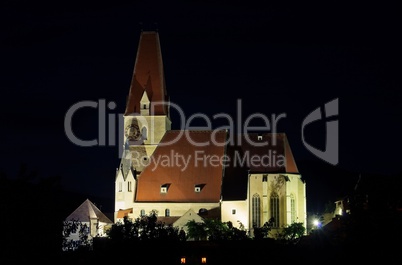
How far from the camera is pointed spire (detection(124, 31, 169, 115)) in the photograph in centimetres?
7994

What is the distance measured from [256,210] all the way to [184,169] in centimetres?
697

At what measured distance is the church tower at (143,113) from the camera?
76.6 meters

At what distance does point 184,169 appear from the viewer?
251 feet

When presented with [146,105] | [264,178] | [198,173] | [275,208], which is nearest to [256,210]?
[275,208]

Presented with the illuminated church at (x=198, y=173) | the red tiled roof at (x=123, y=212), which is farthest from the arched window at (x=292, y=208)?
the red tiled roof at (x=123, y=212)

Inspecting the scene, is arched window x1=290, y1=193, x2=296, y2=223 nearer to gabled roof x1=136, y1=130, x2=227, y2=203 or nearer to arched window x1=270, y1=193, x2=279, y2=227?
arched window x1=270, y1=193, x2=279, y2=227

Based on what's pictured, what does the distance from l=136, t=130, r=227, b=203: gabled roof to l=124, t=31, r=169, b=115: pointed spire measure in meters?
3.34

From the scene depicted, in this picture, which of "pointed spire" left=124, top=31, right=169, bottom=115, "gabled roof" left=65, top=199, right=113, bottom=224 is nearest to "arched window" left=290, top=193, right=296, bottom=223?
"pointed spire" left=124, top=31, right=169, bottom=115

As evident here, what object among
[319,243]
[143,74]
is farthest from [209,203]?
[319,243]

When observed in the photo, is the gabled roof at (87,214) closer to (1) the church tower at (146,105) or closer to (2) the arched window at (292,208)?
(1) the church tower at (146,105)

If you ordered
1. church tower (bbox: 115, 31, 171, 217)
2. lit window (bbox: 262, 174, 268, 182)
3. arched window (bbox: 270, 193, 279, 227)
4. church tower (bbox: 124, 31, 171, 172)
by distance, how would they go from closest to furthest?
lit window (bbox: 262, 174, 268, 182), arched window (bbox: 270, 193, 279, 227), church tower (bbox: 115, 31, 171, 217), church tower (bbox: 124, 31, 171, 172)

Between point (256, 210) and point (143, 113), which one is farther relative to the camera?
point (143, 113)

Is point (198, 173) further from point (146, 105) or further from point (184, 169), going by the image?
point (146, 105)

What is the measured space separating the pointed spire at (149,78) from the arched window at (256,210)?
11.2 m
